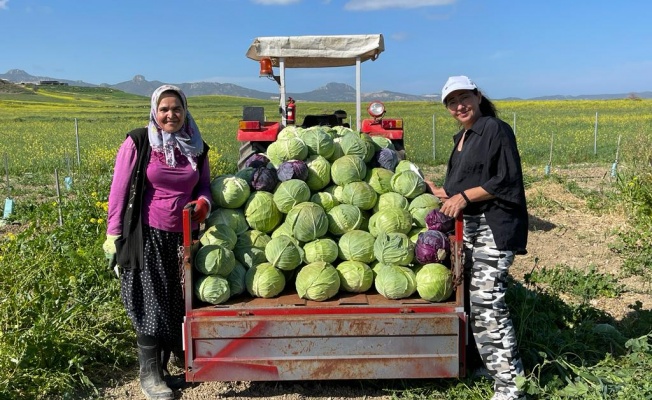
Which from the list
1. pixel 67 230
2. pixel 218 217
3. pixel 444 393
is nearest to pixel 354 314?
pixel 444 393

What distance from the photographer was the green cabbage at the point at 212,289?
328 centimetres

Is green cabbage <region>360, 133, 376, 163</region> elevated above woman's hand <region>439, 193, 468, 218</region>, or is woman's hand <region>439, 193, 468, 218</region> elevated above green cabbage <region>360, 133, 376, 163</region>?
green cabbage <region>360, 133, 376, 163</region>

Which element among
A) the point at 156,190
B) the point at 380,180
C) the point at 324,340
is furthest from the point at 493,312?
the point at 156,190

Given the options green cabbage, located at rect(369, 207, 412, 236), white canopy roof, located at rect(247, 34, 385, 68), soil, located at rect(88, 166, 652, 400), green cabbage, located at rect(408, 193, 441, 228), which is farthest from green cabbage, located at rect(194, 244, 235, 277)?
white canopy roof, located at rect(247, 34, 385, 68)

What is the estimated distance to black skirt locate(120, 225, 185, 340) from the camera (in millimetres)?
3412

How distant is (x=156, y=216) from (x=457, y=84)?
6.45 feet

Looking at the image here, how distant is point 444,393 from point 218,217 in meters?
1.85

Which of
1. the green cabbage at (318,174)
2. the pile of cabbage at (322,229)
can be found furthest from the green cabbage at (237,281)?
the green cabbage at (318,174)

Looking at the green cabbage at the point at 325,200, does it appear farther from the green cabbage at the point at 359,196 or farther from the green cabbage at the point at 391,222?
the green cabbage at the point at 391,222

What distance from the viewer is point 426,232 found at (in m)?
3.46

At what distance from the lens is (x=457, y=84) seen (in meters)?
3.09

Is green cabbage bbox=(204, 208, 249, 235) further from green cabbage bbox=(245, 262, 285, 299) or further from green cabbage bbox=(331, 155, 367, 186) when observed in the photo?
green cabbage bbox=(331, 155, 367, 186)

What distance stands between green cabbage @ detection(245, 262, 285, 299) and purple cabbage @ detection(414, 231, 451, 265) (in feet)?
2.91

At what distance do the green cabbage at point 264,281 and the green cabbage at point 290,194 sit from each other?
49cm
